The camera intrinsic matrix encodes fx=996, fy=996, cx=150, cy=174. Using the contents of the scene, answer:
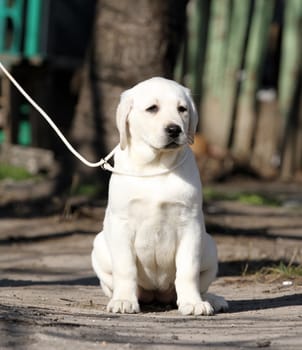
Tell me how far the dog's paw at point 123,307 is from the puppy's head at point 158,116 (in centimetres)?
82

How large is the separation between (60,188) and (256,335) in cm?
599

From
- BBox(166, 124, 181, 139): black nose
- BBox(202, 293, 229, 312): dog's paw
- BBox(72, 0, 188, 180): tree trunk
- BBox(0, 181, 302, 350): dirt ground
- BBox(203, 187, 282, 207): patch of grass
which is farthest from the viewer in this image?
BBox(203, 187, 282, 207): patch of grass

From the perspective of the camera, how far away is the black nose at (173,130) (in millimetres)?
5047

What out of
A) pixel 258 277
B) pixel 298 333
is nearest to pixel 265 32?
pixel 258 277

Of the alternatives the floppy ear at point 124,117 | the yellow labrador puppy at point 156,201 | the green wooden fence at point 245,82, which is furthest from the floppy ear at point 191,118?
the green wooden fence at point 245,82

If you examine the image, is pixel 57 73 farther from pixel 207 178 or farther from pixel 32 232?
pixel 32 232

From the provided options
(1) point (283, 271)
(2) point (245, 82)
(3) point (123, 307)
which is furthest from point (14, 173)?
(3) point (123, 307)

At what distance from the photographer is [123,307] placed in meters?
5.14

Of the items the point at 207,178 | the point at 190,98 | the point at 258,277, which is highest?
the point at 190,98

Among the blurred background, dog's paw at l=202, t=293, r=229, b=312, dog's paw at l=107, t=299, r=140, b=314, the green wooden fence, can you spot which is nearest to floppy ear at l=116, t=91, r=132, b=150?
dog's paw at l=107, t=299, r=140, b=314

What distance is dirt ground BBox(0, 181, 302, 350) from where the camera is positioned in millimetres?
4281

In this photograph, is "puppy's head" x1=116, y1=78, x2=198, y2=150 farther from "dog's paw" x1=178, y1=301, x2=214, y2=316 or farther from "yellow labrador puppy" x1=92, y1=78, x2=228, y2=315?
"dog's paw" x1=178, y1=301, x2=214, y2=316

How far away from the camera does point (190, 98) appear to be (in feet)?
17.3

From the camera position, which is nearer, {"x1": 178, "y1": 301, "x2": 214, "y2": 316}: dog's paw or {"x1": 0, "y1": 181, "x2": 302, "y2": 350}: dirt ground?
{"x1": 0, "y1": 181, "x2": 302, "y2": 350}: dirt ground
